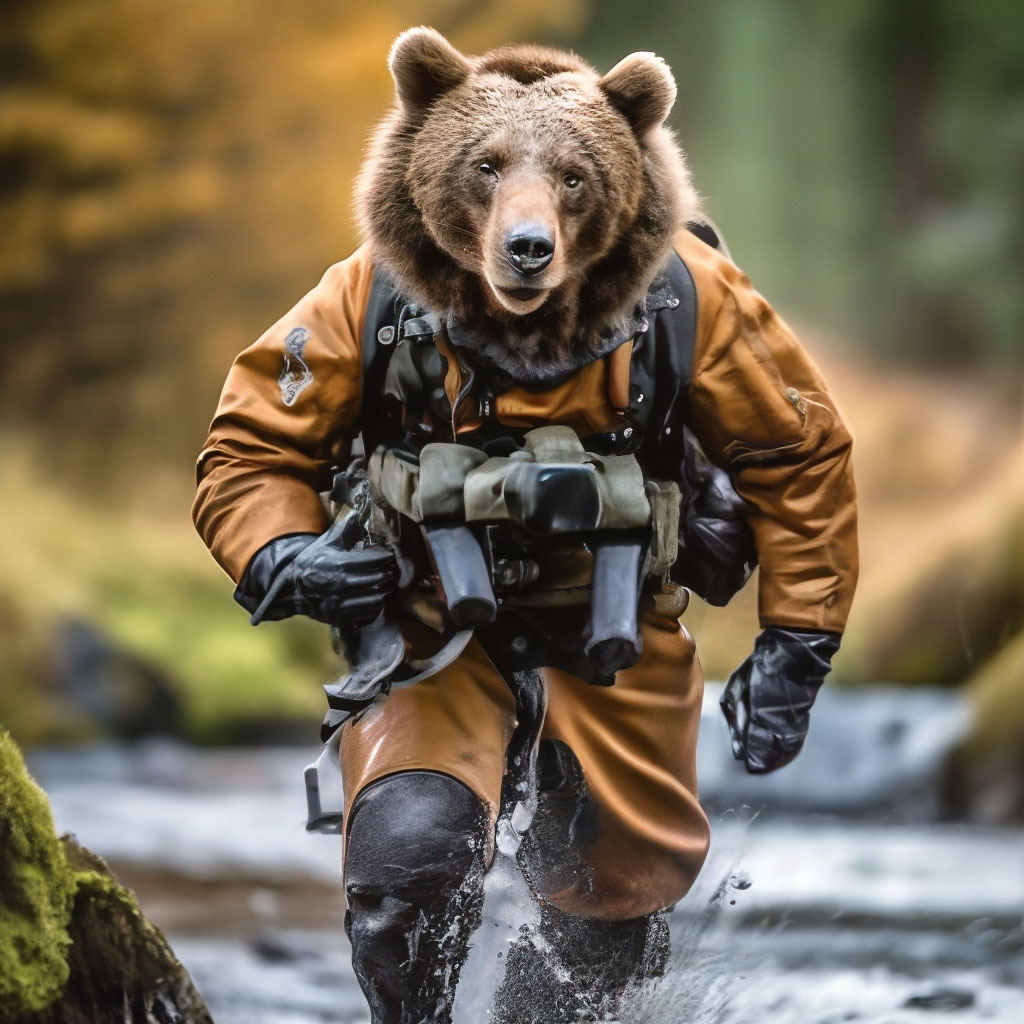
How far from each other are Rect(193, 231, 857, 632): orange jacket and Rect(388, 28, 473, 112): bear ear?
277 mm

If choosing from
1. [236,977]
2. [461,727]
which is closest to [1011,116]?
[236,977]

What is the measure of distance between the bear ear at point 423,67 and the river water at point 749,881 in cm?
139

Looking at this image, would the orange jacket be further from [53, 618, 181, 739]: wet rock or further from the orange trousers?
[53, 618, 181, 739]: wet rock

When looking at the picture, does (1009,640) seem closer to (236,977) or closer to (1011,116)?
(1011,116)

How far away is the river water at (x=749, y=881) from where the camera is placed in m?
3.59

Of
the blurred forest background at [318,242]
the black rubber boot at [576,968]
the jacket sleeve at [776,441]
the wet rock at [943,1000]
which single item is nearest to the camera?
the jacket sleeve at [776,441]

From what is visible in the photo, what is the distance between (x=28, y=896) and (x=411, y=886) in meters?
0.67

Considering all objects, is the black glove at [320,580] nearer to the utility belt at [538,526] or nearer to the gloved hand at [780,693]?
the utility belt at [538,526]

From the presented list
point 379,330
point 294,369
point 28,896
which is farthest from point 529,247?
point 28,896

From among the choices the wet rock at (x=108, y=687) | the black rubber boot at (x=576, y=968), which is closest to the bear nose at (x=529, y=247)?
the black rubber boot at (x=576, y=968)

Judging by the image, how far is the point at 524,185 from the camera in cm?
240

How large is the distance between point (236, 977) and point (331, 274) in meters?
2.08

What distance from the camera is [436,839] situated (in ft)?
7.93

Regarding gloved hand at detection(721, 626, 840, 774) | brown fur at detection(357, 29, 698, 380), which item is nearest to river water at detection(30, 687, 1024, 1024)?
gloved hand at detection(721, 626, 840, 774)
